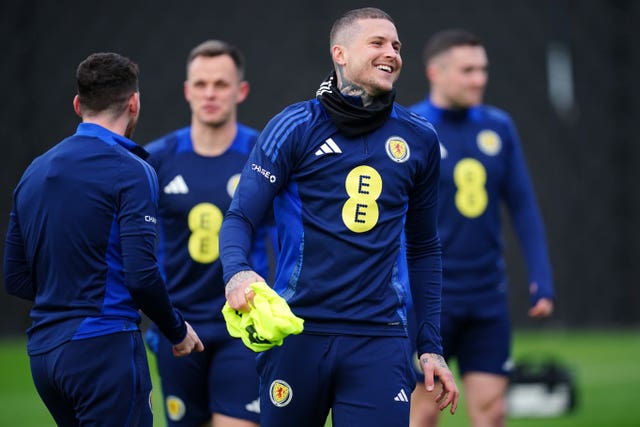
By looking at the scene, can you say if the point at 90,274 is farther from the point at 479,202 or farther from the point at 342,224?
the point at 479,202

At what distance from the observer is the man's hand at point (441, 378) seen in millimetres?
3980

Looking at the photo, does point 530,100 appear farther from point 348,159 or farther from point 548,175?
point 348,159

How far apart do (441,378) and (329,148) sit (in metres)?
0.95

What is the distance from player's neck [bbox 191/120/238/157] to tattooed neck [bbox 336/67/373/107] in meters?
1.66

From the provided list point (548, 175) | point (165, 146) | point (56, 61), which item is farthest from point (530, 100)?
point (165, 146)

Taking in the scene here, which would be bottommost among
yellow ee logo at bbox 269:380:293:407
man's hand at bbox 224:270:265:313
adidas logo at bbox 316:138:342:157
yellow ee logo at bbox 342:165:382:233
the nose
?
yellow ee logo at bbox 269:380:293:407

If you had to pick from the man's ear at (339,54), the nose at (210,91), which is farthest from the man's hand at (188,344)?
the nose at (210,91)

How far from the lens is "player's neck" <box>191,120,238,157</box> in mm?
5695

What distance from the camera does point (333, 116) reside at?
13.2ft

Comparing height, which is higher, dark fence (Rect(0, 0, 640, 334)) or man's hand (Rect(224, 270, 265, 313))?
dark fence (Rect(0, 0, 640, 334))

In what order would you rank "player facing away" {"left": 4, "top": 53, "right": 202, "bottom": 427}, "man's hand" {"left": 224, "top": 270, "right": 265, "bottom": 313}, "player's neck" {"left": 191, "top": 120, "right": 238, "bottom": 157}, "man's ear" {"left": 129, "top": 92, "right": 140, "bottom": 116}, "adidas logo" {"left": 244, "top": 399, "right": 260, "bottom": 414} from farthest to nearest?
"player's neck" {"left": 191, "top": 120, "right": 238, "bottom": 157} < "adidas logo" {"left": 244, "top": 399, "right": 260, "bottom": 414} < "man's ear" {"left": 129, "top": 92, "right": 140, "bottom": 116} < "player facing away" {"left": 4, "top": 53, "right": 202, "bottom": 427} < "man's hand" {"left": 224, "top": 270, "right": 265, "bottom": 313}

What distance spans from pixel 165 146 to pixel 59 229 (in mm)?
1886

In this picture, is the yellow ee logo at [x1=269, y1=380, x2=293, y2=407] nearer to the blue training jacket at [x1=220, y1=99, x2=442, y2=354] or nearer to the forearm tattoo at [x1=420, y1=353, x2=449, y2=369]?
the blue training jacket at [x1=220, y1=99, x2=442, y2=354]

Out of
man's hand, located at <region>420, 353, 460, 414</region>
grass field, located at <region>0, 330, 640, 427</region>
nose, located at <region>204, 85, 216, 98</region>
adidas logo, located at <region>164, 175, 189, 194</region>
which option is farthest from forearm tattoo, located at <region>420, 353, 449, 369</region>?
grass field, located at <region>0, 330, 640, 427</region>
